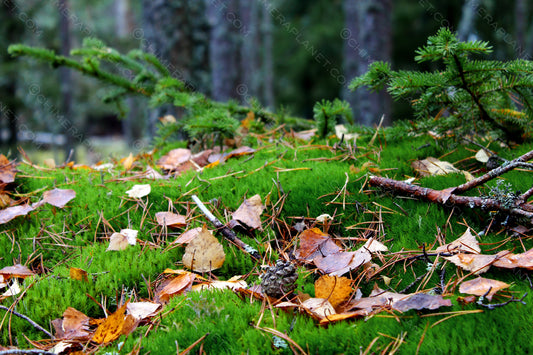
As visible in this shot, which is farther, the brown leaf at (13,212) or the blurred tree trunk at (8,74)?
the blurred tree trunk at (8,74)

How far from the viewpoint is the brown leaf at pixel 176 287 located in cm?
145

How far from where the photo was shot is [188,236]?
171 centimetres

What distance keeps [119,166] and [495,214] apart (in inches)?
90.0

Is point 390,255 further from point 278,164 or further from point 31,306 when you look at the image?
point 31,306

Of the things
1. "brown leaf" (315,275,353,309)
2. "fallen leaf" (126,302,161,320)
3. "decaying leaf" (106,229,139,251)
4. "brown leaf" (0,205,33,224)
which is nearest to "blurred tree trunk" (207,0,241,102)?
"brown leaf" (0,205,33,224)

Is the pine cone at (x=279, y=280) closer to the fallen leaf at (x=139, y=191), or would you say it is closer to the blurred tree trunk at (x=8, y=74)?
the fallen leaf at (x=139, y=191)

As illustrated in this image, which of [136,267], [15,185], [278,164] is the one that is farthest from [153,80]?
[136,267]

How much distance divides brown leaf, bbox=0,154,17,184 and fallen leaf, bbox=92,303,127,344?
1.39 meters

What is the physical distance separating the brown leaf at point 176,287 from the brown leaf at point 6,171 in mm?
1376

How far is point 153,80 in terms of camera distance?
3.09 meters

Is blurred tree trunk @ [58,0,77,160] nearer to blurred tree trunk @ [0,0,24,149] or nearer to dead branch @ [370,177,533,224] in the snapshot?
blurred tree trunk @ [0,0,24,149]

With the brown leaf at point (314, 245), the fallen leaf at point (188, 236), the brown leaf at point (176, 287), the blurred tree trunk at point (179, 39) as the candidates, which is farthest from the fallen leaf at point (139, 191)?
the blurred tree trunk at point (179, 39)

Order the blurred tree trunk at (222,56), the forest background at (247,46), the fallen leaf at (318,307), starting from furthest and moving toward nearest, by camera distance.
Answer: the blurred tree trunk at (222,56) → the forest background at (247,46) → the fallen leaf at (318,307)

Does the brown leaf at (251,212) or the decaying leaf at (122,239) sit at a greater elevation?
the brown leaf at (251,212)
